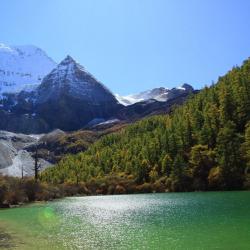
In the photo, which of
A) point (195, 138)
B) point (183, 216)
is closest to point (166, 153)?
point (195, 138)

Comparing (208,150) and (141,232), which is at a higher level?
(208,150)

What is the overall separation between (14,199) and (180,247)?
92893 mm

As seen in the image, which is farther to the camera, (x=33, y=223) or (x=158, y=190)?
(x=158, y=190)

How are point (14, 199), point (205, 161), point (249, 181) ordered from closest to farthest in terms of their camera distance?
point (14, 199) < point (249, 181) < point (205, 161)

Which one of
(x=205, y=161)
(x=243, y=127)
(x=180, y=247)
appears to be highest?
(x=243, y=127)

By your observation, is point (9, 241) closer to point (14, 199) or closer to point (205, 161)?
point (14, 199)

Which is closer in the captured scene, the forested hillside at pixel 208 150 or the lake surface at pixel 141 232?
the lake surface at pixel 141 232

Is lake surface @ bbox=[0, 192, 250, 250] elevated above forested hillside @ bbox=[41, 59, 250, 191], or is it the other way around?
forested hillside @ bbox=[41, 59, 250, 191]

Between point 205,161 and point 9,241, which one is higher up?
point 205,161

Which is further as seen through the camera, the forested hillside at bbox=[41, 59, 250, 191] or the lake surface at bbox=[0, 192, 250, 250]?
the forested hillside at bbox=[41, 59, 250, 191]

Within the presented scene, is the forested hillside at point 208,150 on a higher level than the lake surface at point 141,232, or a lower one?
higher

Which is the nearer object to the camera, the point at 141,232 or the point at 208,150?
the point at 141,232

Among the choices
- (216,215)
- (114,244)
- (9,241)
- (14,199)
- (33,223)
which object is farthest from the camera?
(14,199)

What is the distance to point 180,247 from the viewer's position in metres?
42.5
